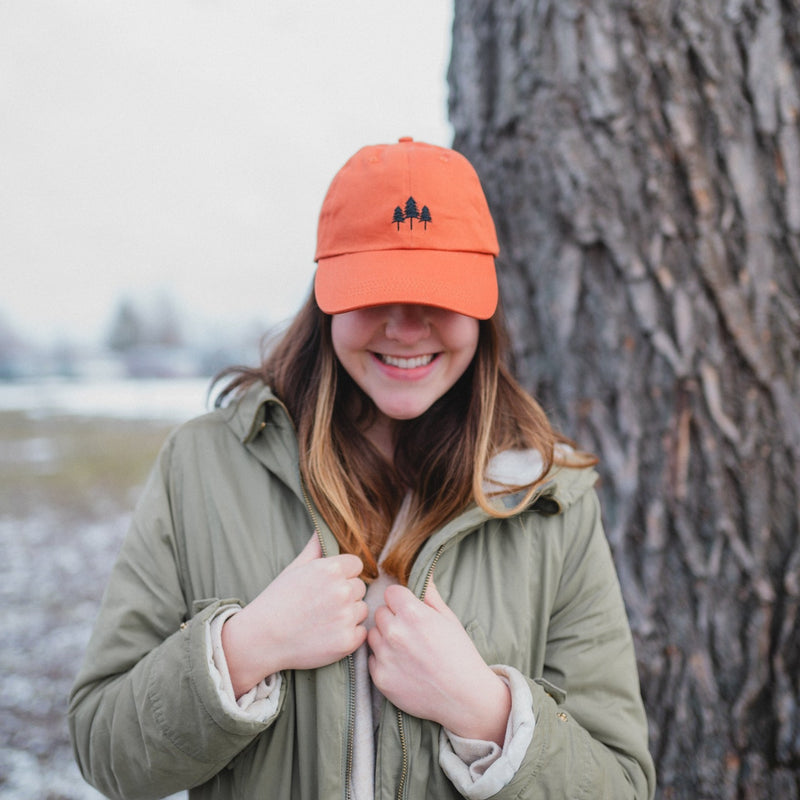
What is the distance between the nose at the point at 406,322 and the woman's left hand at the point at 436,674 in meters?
0.51

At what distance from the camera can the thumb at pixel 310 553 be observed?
138 cm

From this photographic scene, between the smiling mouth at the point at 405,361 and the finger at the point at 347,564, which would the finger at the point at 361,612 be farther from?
→ the smiling mouth at the point at 405,361

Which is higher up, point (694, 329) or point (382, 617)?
point (694, 329)

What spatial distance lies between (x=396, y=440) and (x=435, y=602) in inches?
17.7

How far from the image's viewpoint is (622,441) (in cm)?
211

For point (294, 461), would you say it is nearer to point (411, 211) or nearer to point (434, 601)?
point (434, 601)

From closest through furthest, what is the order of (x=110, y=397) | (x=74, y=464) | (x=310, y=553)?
1. (x=310, y=553)
2. (x=74, y=464)
3. (x=110, y=397)

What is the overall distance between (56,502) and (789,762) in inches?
279

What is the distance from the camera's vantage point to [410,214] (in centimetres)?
141

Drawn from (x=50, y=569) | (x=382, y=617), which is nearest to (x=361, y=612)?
(x=382, y=617)

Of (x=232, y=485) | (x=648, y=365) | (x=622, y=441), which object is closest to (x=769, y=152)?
(x=648, y=365)

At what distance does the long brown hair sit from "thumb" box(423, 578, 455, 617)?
0.29ft

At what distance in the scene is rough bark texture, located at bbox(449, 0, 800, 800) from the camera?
1.98 m

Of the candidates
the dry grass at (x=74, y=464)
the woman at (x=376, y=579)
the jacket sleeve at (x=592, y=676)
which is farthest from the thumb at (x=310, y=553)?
the dry grass at (x=74, y=464)
